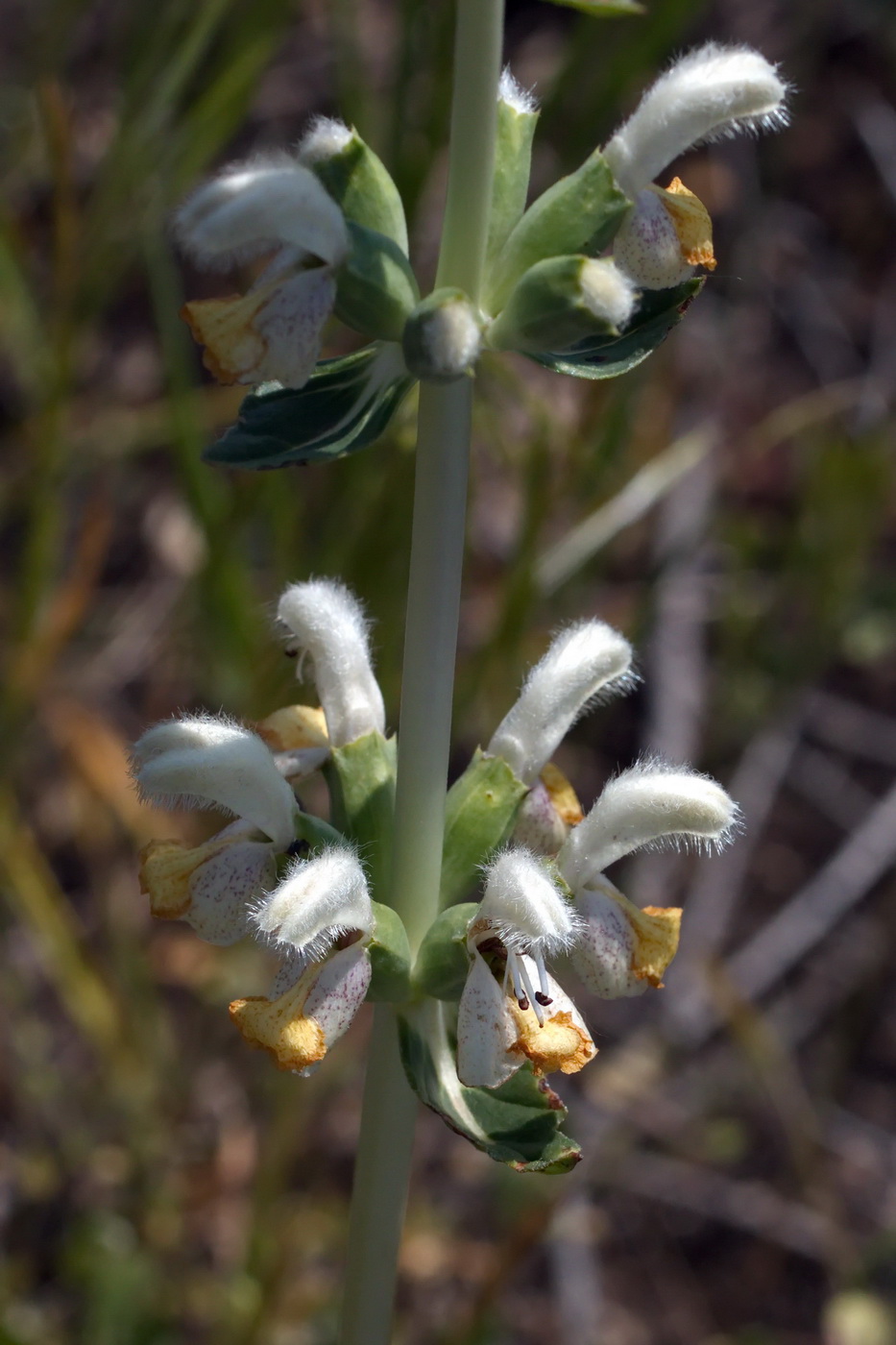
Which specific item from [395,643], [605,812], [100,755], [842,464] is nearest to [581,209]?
[605,812]

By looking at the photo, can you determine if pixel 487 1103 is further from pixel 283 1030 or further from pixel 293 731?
pixel 293 731

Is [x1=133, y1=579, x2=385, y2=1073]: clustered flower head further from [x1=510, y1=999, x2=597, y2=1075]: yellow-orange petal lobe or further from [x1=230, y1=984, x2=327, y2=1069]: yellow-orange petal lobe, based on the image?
[x1=510, y1=999, x2=597, y2=1075]: yellow-orange petal lobe

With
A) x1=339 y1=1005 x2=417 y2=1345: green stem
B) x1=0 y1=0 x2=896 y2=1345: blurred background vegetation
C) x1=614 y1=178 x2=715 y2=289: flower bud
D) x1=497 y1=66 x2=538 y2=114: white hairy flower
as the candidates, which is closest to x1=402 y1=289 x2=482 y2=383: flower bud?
x1=614 y1=178 x2=715 y2=289: flower bud

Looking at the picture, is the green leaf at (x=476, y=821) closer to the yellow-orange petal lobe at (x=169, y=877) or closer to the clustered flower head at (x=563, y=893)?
the clustered flower head at (x=563, y=893)

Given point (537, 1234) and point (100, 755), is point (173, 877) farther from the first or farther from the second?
point (100, 755)

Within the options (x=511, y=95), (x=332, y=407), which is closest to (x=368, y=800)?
(x=332, y=407)

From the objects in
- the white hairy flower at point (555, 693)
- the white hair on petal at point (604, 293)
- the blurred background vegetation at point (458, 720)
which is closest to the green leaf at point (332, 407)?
the white hair on petal at point (604, 293)
